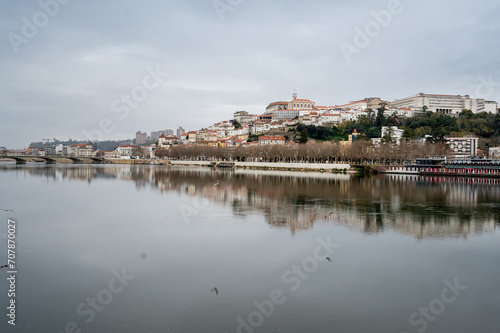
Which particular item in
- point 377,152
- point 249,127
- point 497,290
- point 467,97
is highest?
point 467,97

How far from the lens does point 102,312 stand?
19.2 feet

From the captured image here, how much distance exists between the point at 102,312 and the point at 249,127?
284 ft

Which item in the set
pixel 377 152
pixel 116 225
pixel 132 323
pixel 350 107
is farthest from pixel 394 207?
pixel 350 107

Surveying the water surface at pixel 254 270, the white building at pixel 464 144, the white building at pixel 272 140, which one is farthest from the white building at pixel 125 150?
the water surface at pixel 254 270

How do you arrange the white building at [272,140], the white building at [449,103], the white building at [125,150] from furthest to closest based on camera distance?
the white building at [125,150]
the white building at [449,103]
the white building at [272,140]

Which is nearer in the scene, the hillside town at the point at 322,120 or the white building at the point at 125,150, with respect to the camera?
the hillside town at the point at 322,120

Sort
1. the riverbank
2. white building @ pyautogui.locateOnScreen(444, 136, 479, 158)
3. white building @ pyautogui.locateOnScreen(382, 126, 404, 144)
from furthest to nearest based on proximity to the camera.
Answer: white building @ pyautogui.locateOnScreen(382, 126, 404, 144)
white building @ pyautogui.locateOnScreen(444, 136, 479, 158)
the riverbank

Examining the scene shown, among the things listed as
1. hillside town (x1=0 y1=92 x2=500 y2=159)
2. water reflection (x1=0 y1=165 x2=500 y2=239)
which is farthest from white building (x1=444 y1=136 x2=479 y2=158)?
water reflection (x1=0 y1=165 x2=500 y2=239)

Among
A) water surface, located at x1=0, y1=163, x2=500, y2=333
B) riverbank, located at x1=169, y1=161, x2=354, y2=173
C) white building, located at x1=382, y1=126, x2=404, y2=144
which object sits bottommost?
water surface, located at x1=0, y1=163, x2=500, y2=333

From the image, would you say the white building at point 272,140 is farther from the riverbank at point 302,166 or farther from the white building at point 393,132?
the white building at point 393,132

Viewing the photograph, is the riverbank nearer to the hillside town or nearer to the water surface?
the hillside town

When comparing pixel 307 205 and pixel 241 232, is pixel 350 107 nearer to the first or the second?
pixel 307 205

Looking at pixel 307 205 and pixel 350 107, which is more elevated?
pixel 350 107

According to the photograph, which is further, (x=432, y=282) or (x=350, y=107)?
(x=350, y=107)
